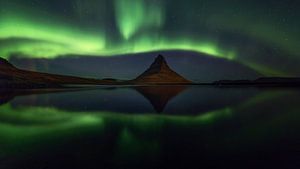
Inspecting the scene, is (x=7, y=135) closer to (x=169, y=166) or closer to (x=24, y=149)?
(x=24, y=149)

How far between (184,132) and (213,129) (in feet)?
9.13

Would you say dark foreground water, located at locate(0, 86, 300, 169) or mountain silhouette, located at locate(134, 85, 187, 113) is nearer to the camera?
dark foreground water, located at locate(0, 86, 300, 169)

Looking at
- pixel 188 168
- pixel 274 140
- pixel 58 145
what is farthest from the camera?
pixel 274 140

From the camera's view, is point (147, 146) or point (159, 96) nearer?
point (147, 146)

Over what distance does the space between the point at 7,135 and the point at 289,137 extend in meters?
19.9

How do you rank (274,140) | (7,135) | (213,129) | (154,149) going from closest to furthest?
(154,149) < (274,140) < (7,135) < (213,129)

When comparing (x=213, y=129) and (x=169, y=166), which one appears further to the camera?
(x=213, y=129)

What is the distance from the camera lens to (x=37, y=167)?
8414mm

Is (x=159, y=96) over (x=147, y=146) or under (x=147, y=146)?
over

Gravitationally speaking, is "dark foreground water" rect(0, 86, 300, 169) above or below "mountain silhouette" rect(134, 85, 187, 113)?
below

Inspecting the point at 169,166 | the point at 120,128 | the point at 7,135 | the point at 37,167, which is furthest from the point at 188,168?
the point at 7,135

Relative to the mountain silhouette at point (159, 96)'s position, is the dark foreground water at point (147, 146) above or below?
below

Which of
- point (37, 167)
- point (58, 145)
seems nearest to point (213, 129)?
point (58, 145)

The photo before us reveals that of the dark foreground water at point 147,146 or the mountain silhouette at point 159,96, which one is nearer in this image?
the dark foreground water at point 147,146
